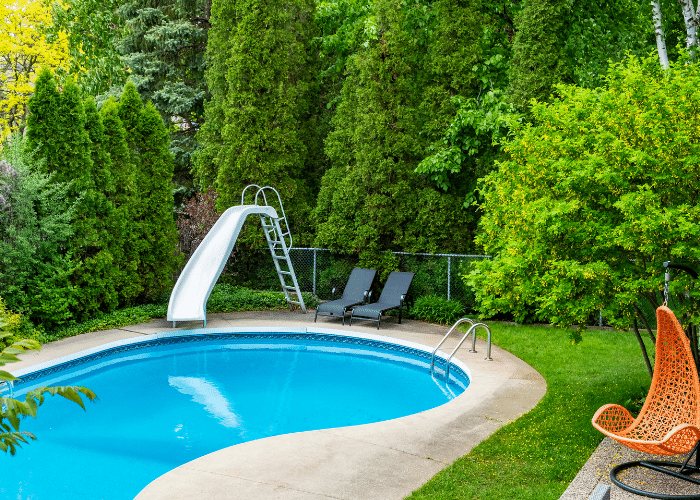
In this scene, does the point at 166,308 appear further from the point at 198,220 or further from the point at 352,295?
the point at 352,295

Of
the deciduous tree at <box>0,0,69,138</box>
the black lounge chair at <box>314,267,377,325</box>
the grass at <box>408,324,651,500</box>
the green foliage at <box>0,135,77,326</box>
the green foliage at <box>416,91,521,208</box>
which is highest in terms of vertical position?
the deciduous tree at <box>0,0,69,138</box>

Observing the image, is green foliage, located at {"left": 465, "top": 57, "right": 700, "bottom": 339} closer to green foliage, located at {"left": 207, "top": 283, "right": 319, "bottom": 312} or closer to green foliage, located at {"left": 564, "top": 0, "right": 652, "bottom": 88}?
green foliage, located at {"left": 564, "top": 0, "right": 652, "bottom": 88}

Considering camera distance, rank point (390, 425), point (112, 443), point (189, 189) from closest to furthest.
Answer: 1. point (390, 425)
2. point (112, 443)
3. point (189, 189)

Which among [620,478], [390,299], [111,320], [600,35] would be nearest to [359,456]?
[620,478]

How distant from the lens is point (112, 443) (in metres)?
6.94

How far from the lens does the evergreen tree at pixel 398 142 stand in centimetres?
1395

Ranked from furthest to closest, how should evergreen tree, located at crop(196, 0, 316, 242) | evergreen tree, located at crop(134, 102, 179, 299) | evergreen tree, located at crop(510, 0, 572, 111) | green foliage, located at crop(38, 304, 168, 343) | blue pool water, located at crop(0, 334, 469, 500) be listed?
evergreen tree, located at crop(196, 0, 316, 242) → evergreen tree, located at crop(134, 102, 179, 299) → evergreen tree, located at crop(510, 0, 572, 111) → green foliage, located at crop(38, 304, 168, 343) → blue pool water, located at crop(0, 334, 469, 500)

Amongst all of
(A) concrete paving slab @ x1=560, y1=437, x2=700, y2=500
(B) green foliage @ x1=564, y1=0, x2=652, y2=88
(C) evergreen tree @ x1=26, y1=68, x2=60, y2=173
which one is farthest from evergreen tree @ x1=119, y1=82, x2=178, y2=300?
(A) concrete paving slab @ x1=560, y1=437, x2=700, y2=500

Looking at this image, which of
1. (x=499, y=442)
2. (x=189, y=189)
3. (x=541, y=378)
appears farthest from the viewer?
(x=189, y=189)

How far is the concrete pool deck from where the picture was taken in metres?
4.86

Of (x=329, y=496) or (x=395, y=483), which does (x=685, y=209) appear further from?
(x=329, y=496)

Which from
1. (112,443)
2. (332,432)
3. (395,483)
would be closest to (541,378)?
(332,432)

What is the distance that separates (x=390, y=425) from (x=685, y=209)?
3.51 meters

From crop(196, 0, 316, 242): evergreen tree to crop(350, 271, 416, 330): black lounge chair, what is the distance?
12.4ft
